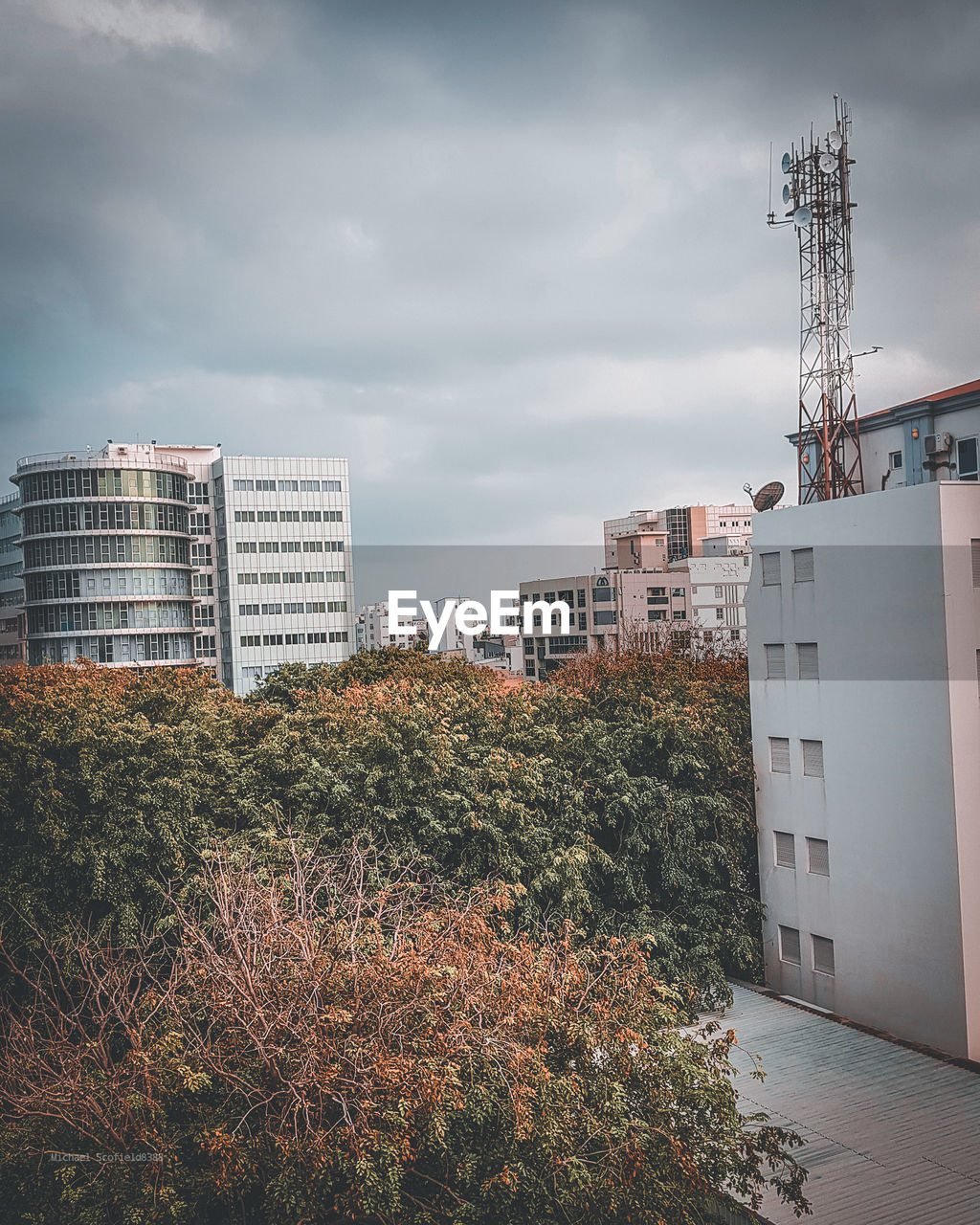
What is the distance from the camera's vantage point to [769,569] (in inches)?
648

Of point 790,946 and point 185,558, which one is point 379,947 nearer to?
point 790,946

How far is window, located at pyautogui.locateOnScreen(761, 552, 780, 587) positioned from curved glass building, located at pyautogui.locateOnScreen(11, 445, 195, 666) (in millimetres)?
31155

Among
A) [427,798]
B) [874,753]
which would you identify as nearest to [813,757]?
[874,753]

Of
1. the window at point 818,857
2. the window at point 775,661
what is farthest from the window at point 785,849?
the window at point 775,661

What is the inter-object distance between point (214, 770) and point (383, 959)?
7.75 meters

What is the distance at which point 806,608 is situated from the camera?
15.8 metres

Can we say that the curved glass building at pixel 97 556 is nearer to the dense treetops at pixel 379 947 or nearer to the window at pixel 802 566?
the dense treetops at pixel 379 947

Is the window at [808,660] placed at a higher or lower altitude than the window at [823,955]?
higher

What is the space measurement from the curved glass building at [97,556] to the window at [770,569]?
31155 millimetres

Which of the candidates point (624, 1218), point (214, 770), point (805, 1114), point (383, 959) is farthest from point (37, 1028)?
point (805, 1114)

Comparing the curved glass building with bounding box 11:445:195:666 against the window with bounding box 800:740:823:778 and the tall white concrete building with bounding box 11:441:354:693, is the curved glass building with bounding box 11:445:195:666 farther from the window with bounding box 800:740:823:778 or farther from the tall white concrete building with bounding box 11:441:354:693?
the window with bounding box 800:740:823:778

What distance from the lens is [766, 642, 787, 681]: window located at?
642 inches

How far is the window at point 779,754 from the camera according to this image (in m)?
16.4

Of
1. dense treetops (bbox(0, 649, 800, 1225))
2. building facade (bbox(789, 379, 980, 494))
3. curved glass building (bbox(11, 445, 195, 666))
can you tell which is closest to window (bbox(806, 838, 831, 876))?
dense treetops (bbox(0, 649, 800, 1225))
